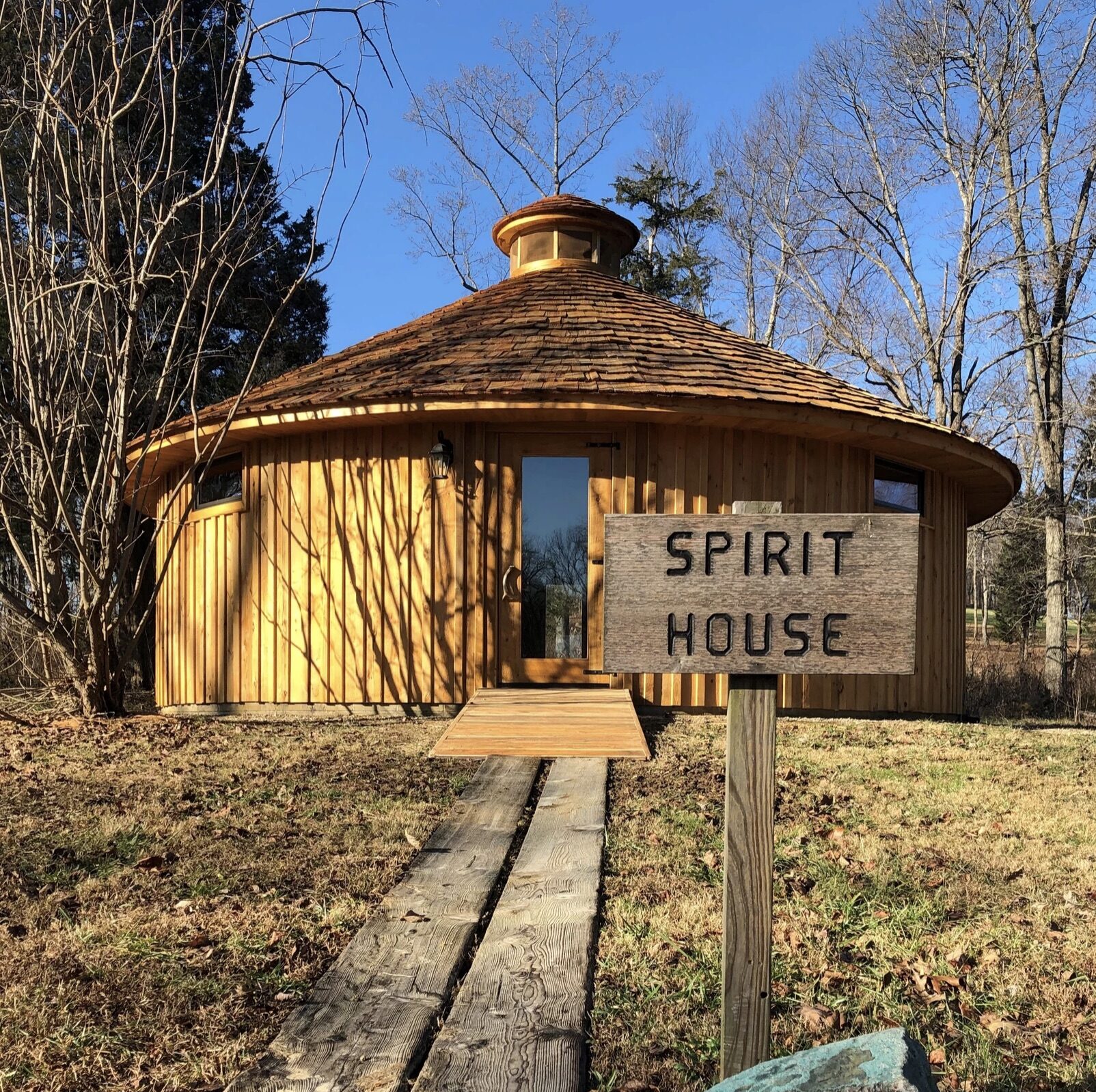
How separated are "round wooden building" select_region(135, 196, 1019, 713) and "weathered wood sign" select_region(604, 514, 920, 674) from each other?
5.32 metres

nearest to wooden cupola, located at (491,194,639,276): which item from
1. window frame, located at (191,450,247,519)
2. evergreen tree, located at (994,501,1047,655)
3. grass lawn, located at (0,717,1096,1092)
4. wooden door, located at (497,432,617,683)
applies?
wooden door, located at (497,432,617,683)

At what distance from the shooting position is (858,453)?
8.33m

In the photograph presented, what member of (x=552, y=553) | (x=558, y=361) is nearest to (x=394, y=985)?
(x=552, y=553)

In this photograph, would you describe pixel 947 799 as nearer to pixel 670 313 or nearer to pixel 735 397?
pixel 735 397

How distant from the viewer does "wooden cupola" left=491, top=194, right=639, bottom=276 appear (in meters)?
11.4

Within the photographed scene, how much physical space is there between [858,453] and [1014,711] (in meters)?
8.12

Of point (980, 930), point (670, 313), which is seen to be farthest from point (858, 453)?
point (980, 930)

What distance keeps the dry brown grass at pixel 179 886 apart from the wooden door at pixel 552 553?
191 centimetres

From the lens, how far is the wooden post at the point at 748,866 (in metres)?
2.09

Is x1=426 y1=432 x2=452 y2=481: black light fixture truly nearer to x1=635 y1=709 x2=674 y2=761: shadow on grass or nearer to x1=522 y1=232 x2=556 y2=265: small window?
x1=635 y1=709 x2=674 y2=761: shadow on grass

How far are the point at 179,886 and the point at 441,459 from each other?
490cm

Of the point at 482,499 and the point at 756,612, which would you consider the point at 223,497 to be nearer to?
the point at 482,499

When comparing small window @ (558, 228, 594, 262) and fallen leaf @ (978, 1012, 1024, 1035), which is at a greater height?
small window @ (558, 228, 594, 262)

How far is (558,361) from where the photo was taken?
7895 mm
